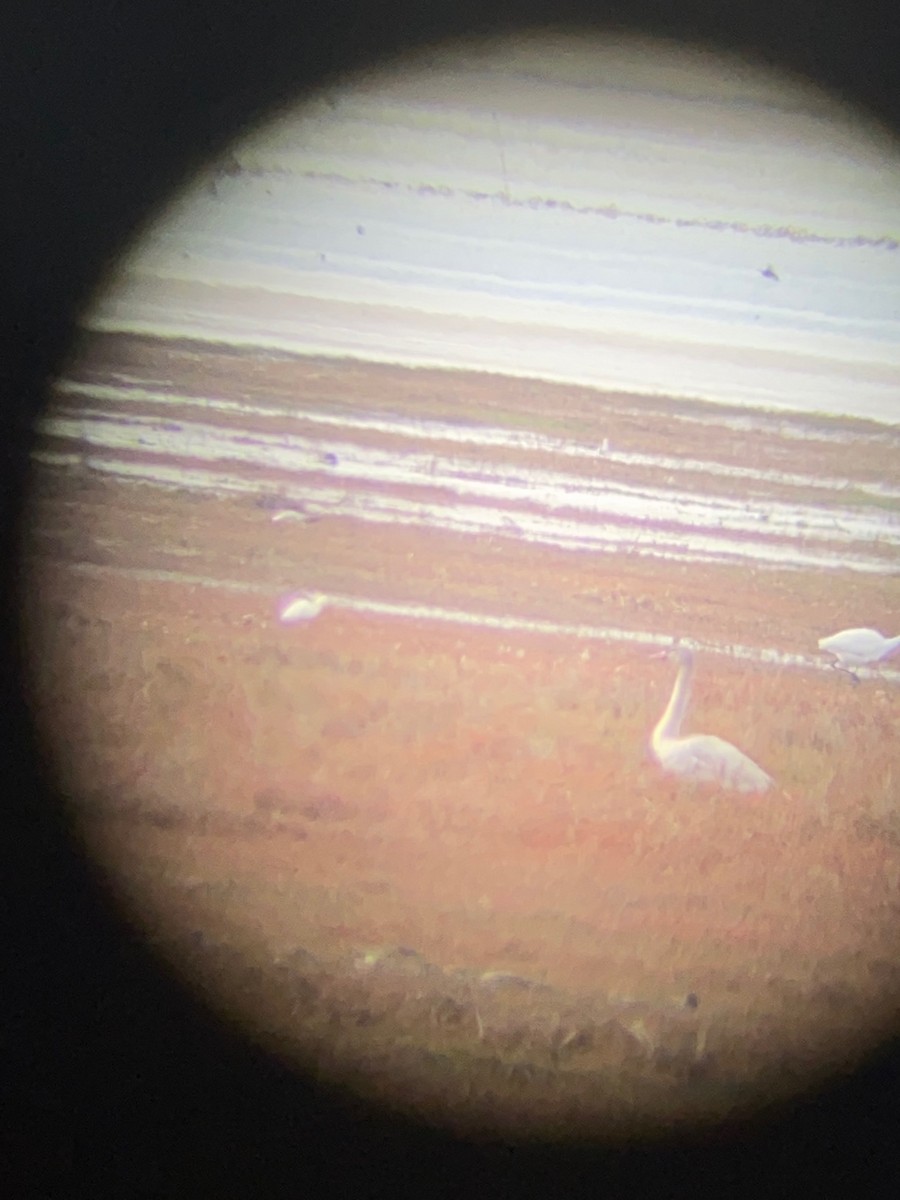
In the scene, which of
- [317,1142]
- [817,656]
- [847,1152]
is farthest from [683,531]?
[317,1142]

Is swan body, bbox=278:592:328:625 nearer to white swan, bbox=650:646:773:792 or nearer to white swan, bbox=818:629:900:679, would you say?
white swan, bbox=650:646:773:792

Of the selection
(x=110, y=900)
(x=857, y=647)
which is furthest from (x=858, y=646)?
(x=110, y=900)

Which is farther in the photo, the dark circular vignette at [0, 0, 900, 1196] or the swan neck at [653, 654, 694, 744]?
the swan neck at [653, 654, 694, 744]

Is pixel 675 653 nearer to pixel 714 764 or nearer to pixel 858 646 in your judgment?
pixel 714 764

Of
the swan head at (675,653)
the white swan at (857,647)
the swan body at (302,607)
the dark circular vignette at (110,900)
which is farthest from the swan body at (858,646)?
the swan body at (302,607)

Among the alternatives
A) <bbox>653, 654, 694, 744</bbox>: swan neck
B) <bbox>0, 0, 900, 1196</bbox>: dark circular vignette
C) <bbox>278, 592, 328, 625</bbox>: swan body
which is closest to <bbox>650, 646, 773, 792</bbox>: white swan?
<bbox>653, 654, 694, 744</bbox>: swan neck

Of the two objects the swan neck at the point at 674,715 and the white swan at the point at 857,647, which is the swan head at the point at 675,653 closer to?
the swan neck at the point at 674,715
